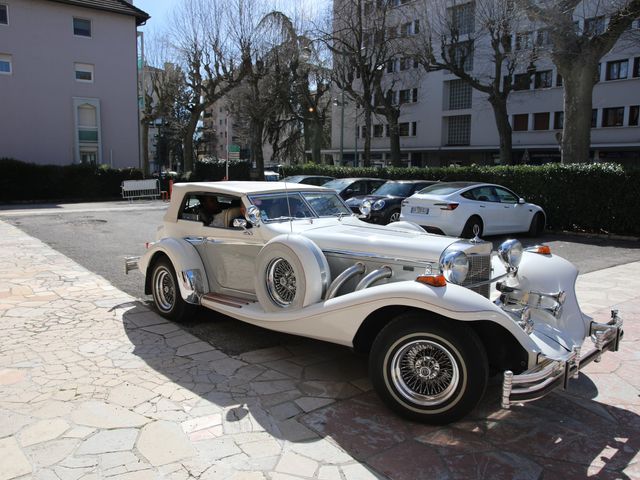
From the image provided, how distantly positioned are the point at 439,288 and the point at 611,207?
39.4 ft

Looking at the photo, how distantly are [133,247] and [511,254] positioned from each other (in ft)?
28.5

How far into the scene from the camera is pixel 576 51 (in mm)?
15047

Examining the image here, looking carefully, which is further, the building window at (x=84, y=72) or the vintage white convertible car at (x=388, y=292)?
the building window at (x=84, y=72)

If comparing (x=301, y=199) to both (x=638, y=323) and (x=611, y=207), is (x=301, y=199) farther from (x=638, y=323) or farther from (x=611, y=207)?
(x=611, y=207)

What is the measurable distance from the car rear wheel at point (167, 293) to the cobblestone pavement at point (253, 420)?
0.32m

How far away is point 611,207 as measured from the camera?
43.7 feet

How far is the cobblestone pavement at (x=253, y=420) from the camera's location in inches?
120

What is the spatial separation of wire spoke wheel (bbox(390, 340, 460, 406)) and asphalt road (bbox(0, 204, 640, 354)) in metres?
1.87

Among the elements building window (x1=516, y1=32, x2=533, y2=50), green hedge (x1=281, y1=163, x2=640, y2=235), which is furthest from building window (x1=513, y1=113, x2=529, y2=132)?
green hedge (x1=281, y1=163, x2=640, y2=235)

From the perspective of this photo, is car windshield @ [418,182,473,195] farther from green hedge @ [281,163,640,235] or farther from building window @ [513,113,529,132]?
building window @ [513,113,529,132]

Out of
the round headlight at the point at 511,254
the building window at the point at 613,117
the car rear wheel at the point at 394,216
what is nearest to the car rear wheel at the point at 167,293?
the round headlight at the point at 511,254

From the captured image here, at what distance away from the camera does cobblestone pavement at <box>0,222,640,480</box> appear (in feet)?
10.0

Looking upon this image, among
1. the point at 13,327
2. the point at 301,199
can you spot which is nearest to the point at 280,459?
the point at 301,199

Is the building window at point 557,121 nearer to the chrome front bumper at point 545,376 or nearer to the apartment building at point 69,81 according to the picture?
the apartment building at point 69,81
